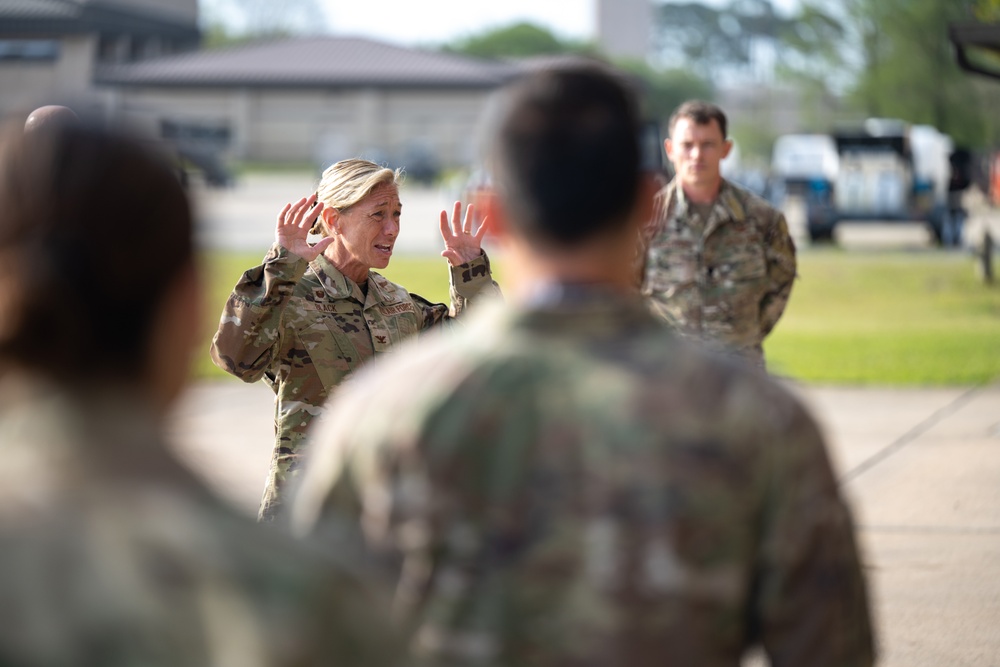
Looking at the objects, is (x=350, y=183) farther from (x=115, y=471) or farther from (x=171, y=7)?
(x=171, y=7)

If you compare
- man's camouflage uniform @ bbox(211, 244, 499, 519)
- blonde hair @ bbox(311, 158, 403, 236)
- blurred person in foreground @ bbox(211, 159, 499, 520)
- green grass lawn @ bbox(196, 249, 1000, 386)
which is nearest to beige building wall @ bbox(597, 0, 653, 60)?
green grass lawn @ bbox(196, 249, 1000, 386)

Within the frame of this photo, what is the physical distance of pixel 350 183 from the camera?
15.4 feet

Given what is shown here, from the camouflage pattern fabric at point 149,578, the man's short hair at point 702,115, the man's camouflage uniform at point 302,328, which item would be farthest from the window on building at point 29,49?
the camouflage pattern fabric at point 149,578

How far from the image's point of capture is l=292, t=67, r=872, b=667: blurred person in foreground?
1.90 metres

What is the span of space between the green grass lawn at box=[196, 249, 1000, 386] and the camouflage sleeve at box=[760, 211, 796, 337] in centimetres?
533

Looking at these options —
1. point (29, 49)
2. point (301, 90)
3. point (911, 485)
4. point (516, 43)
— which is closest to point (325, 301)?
point (911, 485)

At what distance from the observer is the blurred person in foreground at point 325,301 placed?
168 inches

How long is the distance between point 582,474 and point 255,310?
2497 mm

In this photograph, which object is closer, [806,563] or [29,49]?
[806,563]

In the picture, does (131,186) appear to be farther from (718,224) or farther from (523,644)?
(718,224)

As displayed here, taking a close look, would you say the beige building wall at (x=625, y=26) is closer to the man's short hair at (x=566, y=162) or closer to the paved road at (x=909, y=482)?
the paved road at (x=909, y=482)

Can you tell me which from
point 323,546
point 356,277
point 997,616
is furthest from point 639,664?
point 997,616

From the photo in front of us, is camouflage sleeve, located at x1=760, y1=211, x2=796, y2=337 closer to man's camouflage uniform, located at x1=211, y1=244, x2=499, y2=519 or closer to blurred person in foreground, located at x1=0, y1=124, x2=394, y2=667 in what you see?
man's camouflage uniform, located at x1=211, y1=244, x2=499, y2=519

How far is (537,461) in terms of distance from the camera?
6.25ft
